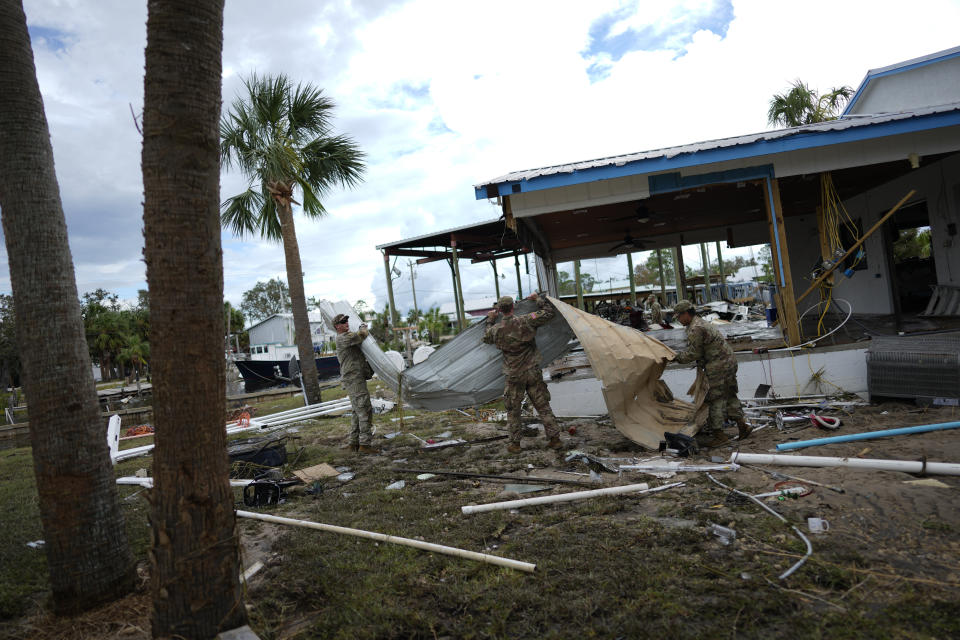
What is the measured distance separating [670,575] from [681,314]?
359cm

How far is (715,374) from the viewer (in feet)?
18.9

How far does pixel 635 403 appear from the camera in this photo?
6262mm

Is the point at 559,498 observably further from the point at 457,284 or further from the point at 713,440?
the point at 457,284

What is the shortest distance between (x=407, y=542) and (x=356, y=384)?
13.1ft

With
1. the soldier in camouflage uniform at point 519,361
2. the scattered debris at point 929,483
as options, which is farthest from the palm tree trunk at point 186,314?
the scattered debris at point 929,483

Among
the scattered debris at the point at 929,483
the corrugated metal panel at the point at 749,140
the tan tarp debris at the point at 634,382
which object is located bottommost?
the scattered debris at the point at 929,483

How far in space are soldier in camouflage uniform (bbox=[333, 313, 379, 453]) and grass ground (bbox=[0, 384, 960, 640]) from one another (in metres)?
2.45

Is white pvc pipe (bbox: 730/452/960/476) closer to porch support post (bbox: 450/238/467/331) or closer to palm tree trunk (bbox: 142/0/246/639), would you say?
palm tree trunk (bbox: 142/0/246/639)

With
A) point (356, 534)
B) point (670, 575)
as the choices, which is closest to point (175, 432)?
point (356, 534)

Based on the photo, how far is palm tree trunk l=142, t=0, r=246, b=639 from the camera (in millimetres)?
2443

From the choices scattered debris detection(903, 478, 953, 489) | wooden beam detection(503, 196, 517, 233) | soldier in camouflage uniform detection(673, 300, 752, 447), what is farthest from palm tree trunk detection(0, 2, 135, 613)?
wooden beam detection(503, 196, 517, 233)

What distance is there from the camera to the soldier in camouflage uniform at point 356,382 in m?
7.52

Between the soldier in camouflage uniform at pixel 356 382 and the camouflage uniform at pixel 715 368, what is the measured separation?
4.17 m

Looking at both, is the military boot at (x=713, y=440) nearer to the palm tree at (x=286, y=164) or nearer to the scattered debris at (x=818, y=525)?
the scattered debris at (x=818, y=525)
